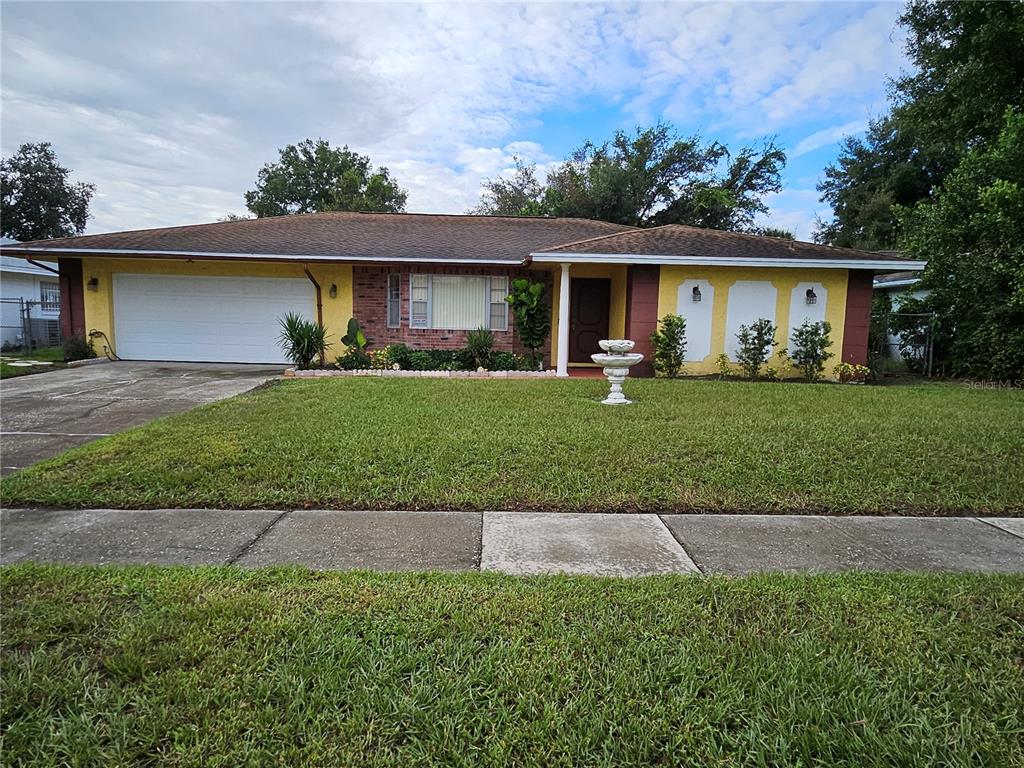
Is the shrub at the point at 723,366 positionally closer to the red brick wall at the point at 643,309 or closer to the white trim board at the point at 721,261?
the red brick wall at the point at 643,309

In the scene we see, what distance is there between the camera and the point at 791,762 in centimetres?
179

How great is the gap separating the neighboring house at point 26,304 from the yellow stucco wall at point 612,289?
44.9 feet

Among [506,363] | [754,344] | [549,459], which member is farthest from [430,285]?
[549,459]

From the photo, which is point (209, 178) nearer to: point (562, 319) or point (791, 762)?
point (562, 319)

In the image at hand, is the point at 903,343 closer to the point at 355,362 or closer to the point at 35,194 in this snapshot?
the point at 355,362

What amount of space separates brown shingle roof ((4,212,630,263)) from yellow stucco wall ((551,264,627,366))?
1109mm

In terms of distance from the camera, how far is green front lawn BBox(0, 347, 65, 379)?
36.5 ft

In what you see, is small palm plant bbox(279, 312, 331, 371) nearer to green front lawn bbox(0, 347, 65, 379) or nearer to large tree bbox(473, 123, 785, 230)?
green front lawn bbox(0, 347, 65, 379)

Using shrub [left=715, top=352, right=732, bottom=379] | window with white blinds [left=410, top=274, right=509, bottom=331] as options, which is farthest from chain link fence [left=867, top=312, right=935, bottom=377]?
window with white blinds [left=410, top=274, right=509, bottom=331]

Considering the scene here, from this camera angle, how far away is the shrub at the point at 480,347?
12.4 meters

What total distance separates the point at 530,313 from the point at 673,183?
18.0 metres

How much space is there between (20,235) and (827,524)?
144ft

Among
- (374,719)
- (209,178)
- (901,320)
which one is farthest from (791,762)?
(209,178)

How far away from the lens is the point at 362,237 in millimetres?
14484
